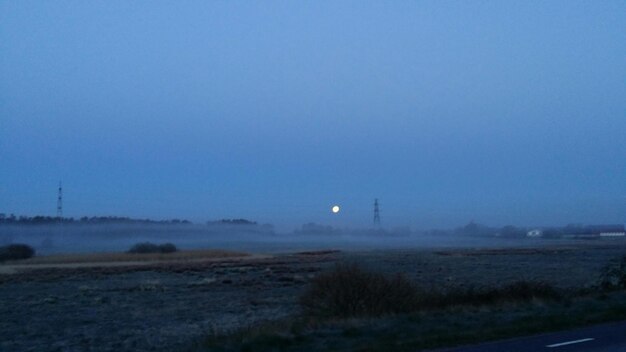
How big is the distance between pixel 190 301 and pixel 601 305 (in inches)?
903

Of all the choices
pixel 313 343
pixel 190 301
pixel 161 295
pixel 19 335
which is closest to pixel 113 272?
pixel 161 295

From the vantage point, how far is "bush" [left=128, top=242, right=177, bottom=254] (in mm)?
136375

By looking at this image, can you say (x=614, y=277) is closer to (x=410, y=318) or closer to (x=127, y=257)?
(x=410, y=318)

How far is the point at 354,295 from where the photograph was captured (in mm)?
28000

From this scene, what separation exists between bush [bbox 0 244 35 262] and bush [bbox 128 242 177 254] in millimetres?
16970

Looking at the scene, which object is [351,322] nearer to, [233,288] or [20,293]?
[233,288]

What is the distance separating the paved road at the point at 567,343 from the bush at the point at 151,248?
4676 inches

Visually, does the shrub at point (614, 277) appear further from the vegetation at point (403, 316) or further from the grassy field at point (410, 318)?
the vegetation at point (403, 316)

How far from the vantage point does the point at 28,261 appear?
11200 centimetres

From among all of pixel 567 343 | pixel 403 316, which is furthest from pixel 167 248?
pixel 567 343

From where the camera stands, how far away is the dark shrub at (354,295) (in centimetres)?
2783

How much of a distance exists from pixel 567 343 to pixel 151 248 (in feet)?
405

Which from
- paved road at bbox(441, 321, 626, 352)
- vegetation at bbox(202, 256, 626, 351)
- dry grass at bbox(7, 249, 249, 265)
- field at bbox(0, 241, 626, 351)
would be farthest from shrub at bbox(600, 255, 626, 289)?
dry grass at bbox(7, 249, 249, 265)

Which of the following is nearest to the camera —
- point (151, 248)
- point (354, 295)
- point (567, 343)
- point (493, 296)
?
point (567, 343)
